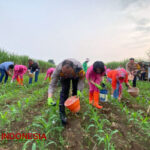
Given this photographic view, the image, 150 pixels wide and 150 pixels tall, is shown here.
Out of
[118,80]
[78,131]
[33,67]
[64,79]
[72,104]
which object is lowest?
[78,131]

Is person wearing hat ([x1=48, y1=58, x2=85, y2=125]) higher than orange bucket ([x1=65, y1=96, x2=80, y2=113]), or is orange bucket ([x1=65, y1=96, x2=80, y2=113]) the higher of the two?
person wearing hat ([x1=48, y1=58, x2=85, y2=125])

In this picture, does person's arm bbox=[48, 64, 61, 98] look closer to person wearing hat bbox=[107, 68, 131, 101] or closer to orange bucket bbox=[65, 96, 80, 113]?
orange bucket bbox=[65, 96, 80, 113]

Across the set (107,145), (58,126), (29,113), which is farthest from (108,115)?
(29,113)

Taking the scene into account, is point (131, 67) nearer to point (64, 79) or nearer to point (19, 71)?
point (64, 79)

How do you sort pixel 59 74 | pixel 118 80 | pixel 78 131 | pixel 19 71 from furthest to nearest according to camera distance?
1. pixel 19 71
2. pixel 118 80
3. pixel 59 74
4. pixel 78 131

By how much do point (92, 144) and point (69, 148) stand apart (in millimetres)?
347

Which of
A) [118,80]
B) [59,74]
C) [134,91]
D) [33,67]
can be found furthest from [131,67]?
[33,67]

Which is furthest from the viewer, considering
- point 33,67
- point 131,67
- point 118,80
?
point 33,67

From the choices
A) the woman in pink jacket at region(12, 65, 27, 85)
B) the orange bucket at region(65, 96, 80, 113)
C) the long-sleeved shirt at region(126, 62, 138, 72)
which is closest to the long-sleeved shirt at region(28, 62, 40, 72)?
the woman in pink jacket at region(12, 65, 27, 85)

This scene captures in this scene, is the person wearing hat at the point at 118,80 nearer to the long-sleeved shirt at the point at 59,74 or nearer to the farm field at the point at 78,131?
the farm field at the point at 78,131

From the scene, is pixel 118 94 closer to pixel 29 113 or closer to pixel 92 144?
pixel 92 144

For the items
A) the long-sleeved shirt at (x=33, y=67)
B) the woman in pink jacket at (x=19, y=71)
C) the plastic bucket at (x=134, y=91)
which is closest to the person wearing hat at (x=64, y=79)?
the plastic bucket at (x=134, y=91)

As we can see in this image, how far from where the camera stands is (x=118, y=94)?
364 cm

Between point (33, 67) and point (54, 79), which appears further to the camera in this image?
point (33, 67)
